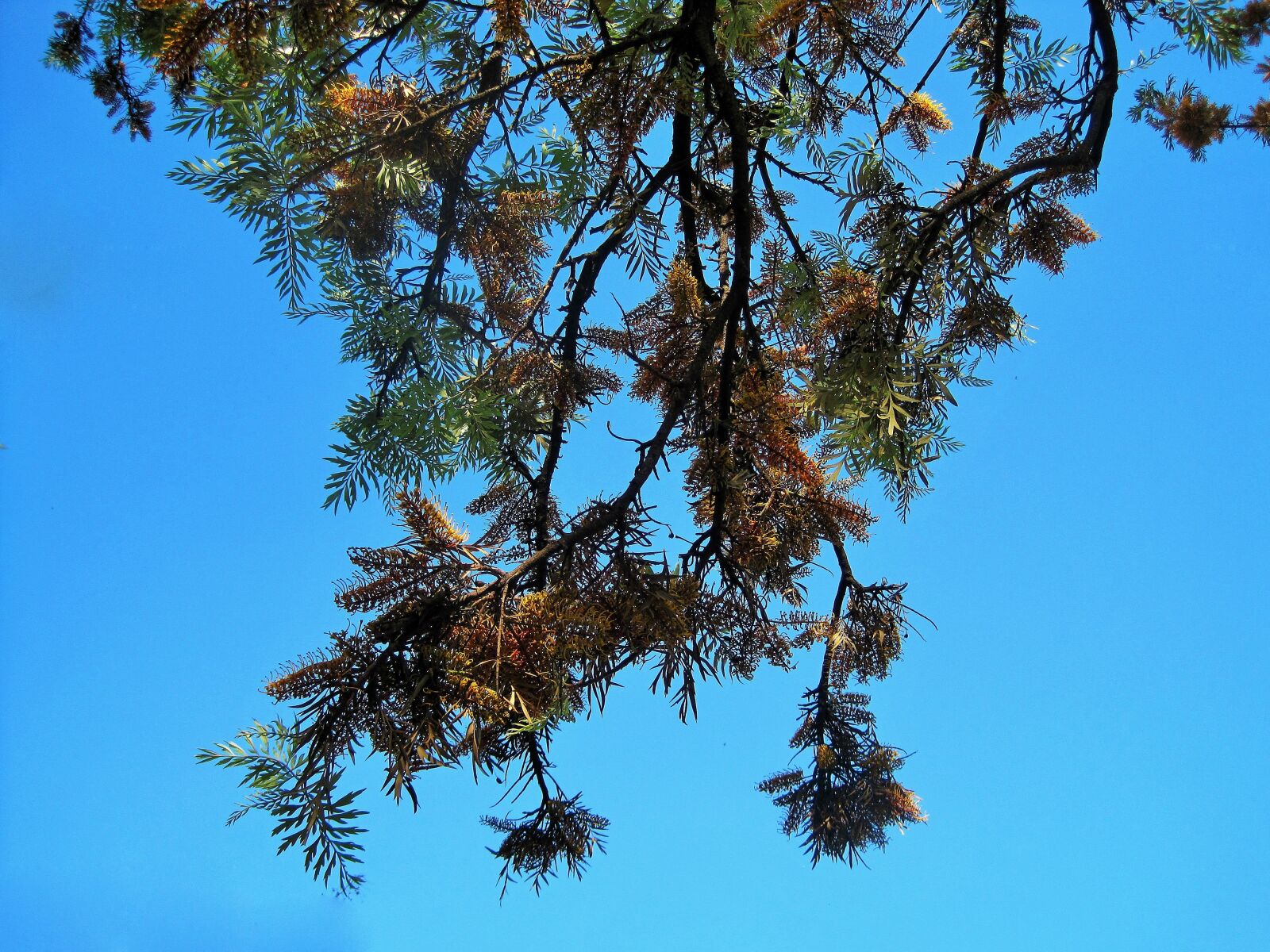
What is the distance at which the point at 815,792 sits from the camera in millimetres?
1479

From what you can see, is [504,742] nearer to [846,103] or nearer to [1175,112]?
[846,103]

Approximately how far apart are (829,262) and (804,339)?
12 centimetres

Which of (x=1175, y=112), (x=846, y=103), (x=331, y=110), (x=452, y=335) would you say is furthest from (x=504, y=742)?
(x=1175, y=112)

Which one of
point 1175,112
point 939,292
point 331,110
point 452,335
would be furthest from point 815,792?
point 1175,112

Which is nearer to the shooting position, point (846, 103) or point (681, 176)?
point (681, 176)

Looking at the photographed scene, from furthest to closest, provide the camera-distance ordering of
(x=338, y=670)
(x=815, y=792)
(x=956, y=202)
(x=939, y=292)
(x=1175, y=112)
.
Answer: (x=1175, y=112) < (x=815, y=792) < (x=939, y=292) < (x=956, y=202) < (x=338, y=670)

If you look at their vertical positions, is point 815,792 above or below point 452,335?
below

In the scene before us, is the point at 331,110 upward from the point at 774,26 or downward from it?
downward

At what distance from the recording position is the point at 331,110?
101cm

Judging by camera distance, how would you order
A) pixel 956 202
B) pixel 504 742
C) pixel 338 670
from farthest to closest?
pixel 956 202
pixel 504 742
pixel 338 670

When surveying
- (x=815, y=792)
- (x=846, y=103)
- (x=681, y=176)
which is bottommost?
(x=815, y=792)

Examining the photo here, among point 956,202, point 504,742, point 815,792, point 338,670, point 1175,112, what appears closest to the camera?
point 338,670

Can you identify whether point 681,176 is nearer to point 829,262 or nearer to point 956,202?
point 829,262

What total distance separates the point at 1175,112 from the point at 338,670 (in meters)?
1.91
